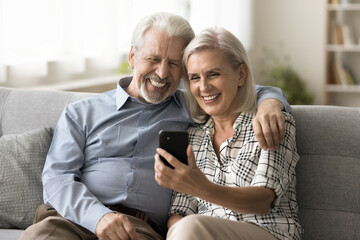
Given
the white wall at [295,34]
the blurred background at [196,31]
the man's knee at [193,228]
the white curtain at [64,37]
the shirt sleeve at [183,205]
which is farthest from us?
the white wall at [295,34]

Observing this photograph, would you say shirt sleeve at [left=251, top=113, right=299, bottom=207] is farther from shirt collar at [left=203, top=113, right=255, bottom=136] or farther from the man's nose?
the man's nose

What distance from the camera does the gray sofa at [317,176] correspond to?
198 centimetres

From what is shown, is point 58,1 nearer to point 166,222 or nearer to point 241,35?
point 166,222

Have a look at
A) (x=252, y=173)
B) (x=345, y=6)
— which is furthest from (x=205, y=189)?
(x=345, y=6)

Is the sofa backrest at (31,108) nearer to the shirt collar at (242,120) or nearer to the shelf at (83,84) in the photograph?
the shirt collar at (242,120)

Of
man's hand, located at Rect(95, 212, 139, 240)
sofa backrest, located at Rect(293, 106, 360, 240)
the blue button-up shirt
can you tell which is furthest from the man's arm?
man's hand, located at Rect(95, 212, 139, 240)

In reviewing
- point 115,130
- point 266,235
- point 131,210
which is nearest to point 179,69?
point 115,130

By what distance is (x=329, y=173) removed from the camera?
2004 millimetres

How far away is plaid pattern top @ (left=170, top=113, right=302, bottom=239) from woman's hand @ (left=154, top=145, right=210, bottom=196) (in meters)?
0.23

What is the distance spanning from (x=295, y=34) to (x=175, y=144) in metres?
5.57

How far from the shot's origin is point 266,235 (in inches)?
68.0

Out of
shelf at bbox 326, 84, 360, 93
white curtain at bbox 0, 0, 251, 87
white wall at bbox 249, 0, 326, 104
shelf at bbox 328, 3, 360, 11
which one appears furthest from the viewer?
white wall at bbox 249, 0, 326, 104

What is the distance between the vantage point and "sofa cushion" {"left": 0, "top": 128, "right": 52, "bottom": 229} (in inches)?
84.7

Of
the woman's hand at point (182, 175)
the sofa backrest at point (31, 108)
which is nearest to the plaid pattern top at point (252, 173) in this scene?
the woman's hand at point (182, 175)
